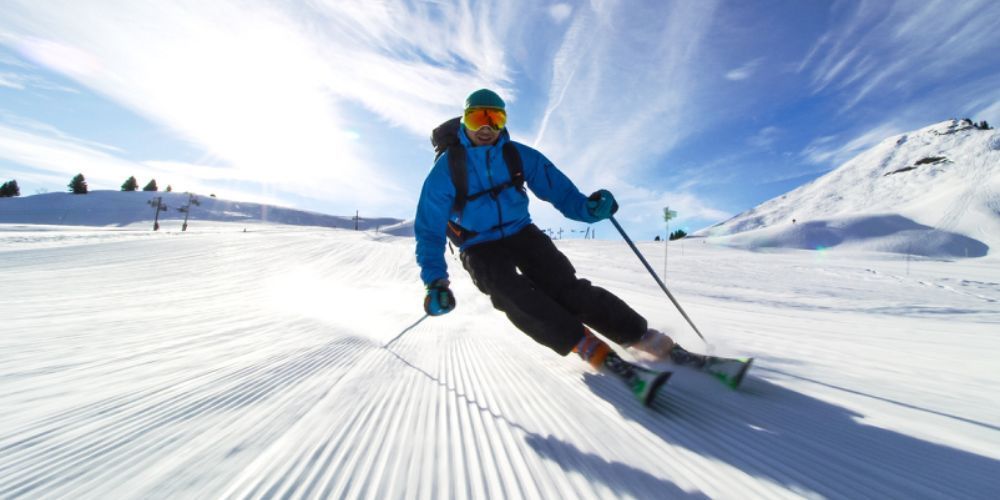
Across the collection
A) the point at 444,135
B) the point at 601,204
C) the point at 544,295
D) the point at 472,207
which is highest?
the point at 444,135

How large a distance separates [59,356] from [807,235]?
5181 centimetres

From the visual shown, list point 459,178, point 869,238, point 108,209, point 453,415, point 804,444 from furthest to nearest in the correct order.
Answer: point 108,209, point 869,238, point 459,178, point 453,415, point 804,444

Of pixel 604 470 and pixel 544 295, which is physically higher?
pixel 544 295

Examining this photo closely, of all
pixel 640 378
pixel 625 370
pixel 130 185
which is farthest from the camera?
pixel 130 185

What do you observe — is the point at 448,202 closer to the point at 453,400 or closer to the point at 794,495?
the point at 453,400

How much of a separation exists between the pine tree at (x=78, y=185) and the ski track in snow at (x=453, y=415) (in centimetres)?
9619

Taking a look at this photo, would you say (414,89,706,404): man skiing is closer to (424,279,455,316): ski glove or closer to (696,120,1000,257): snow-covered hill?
(424,279,455,316): ski glove

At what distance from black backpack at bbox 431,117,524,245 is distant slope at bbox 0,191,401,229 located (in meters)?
67.1

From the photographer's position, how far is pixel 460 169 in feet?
9.07

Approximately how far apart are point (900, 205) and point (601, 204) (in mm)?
90919

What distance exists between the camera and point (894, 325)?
3.88 meters

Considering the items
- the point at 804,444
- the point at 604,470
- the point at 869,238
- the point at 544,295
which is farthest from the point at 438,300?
the point at 869,238

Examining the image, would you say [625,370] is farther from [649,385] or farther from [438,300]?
[438,300]

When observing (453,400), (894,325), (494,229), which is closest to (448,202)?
(494,229)
